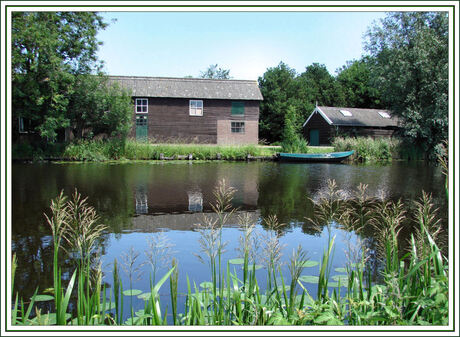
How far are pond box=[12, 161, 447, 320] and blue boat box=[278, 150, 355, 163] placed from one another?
302 inches

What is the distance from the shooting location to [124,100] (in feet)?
92.1

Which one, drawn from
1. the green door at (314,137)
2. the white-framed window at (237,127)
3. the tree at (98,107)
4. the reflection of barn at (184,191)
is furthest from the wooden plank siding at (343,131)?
the reflection of barn at (184,191)

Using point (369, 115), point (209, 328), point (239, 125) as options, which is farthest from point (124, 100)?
point (209, 328)

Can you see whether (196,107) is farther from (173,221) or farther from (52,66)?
(173,221)

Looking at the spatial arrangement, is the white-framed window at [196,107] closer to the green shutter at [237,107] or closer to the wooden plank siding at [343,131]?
the green shutter at [237,107]

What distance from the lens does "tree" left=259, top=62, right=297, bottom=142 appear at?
4797 cm

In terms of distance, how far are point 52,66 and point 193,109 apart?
527 inches

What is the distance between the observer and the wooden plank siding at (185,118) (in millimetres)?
35156

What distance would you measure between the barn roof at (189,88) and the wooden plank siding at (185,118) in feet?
1.65

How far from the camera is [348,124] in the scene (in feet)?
127

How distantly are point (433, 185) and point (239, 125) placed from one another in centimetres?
2274

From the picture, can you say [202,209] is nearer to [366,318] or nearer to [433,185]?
[366,318]

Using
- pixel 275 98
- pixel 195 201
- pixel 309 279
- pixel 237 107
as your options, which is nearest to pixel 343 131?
pixel 237 107

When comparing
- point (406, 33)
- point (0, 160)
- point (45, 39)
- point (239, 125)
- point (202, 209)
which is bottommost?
point (202, 209)
